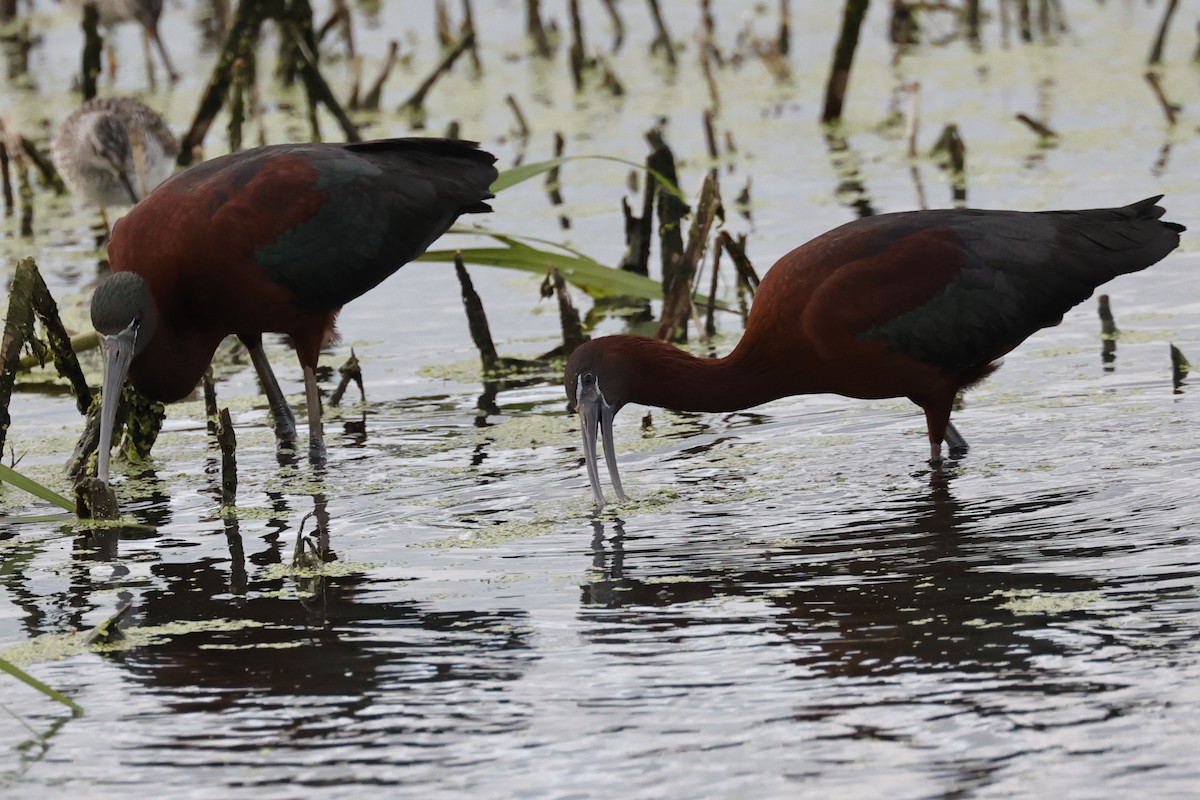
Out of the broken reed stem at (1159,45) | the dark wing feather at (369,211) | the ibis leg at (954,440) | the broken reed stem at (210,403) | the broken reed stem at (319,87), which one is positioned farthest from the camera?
the broken reed stem at (1159,45)

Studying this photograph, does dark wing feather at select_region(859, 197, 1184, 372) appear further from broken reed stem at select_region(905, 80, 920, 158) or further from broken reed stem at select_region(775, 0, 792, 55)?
broken reed stem at select_region(775, 0, 792, 55)

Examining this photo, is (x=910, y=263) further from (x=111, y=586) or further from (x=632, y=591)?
(x=111, y=586)

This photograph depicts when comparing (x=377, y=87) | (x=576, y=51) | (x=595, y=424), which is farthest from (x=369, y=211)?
(x=576, y=51)

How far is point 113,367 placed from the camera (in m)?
6.24

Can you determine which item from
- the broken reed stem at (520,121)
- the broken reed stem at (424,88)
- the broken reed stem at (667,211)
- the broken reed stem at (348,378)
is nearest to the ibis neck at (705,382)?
the broken reed stem at (348,378)

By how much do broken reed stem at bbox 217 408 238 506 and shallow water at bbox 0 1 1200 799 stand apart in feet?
0.29

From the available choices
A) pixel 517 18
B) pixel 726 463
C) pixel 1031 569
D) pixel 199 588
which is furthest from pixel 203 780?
pixel 517 18

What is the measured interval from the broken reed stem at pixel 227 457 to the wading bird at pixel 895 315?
110 cm

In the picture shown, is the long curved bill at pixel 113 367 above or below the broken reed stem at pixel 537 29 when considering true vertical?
below

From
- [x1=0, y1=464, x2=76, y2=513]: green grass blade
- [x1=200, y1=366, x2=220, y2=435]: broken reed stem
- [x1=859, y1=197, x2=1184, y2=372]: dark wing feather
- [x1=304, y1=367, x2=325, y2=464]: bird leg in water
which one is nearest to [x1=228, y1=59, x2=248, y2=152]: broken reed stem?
[x1=200, y1=366, x2=220, y2=435]: broken reed stem

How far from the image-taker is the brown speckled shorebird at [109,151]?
10586 mm

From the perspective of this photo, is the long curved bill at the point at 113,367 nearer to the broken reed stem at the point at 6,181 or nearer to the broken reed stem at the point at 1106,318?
the broken reed stem at the point at 1106,318

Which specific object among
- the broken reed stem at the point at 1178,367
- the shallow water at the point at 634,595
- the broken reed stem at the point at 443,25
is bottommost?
the shallow water at the point at 634,595

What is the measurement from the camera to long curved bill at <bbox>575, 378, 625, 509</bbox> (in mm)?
5789
